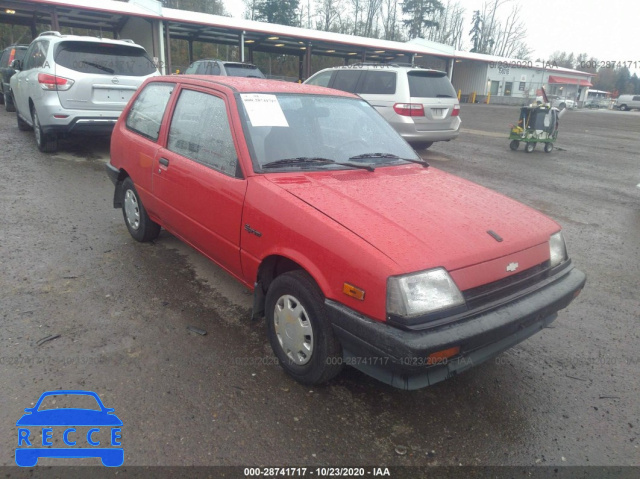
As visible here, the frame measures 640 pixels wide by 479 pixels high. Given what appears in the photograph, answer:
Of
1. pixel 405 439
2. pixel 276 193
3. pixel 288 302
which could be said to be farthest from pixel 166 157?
pixel 405 439

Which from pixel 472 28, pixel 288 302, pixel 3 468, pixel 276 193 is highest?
pixel 472 28

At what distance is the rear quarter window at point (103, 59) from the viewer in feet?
24.7

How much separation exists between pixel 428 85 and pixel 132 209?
7.34 meters

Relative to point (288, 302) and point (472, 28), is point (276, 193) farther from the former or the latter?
point (472, 28)

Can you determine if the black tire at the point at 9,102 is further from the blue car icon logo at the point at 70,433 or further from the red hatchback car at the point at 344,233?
the blue car icon logo at the point at 70,433

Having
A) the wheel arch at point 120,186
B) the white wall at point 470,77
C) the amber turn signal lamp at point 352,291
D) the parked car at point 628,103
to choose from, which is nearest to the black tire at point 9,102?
the wheel arch at point 120,186

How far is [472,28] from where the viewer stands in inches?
2965

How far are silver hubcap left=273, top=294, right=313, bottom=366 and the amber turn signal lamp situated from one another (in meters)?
0.37

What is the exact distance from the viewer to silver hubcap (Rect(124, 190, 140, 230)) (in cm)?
457

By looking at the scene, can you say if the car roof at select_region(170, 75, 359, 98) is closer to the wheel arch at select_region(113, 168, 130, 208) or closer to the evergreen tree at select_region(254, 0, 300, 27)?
the wheel arch at select_region(113, 168, 130, 208)

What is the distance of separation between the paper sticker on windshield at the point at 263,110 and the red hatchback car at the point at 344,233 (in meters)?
0.01

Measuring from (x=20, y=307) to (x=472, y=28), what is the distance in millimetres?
84476

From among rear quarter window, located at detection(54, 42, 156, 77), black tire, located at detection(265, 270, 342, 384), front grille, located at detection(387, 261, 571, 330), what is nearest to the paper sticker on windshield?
black tire, located at detection(265, 270, 342, 384)

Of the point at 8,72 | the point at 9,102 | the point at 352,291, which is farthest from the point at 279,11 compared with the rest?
the point at 352,291
